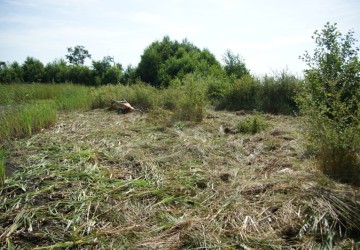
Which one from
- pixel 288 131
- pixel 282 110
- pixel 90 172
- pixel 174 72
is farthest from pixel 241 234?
pixel 174 72

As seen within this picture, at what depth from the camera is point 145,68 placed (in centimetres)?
2077

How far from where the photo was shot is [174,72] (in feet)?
63.1

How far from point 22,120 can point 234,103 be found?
6441 millimetres

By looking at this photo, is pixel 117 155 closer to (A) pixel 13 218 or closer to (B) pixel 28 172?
(B) pixel 28 172

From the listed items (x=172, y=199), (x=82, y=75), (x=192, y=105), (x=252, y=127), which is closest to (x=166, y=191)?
(x=172, y=199)

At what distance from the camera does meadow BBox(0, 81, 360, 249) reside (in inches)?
84.5

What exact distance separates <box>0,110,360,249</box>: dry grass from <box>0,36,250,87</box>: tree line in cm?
1176

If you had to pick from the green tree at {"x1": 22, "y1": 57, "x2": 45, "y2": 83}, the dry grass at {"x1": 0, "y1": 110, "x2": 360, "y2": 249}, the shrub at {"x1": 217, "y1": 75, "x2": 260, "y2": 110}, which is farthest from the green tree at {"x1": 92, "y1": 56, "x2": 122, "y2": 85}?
the dry grass at {"x1": 0, "y1": 110, "x2": 360, "y2": 249}

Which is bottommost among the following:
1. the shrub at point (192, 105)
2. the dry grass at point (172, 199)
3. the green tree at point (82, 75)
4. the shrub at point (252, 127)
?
the dry grass at point (172, 199)

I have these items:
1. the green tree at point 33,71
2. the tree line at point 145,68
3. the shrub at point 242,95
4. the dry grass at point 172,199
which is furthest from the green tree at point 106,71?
Result: the dry grass at point 172,199

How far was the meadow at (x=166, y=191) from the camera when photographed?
2.15 metres

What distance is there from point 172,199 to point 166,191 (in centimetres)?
18

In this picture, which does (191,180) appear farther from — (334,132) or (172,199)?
(334,132)

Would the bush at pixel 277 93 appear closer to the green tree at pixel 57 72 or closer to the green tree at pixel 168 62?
the green tree at pixel 168 62
